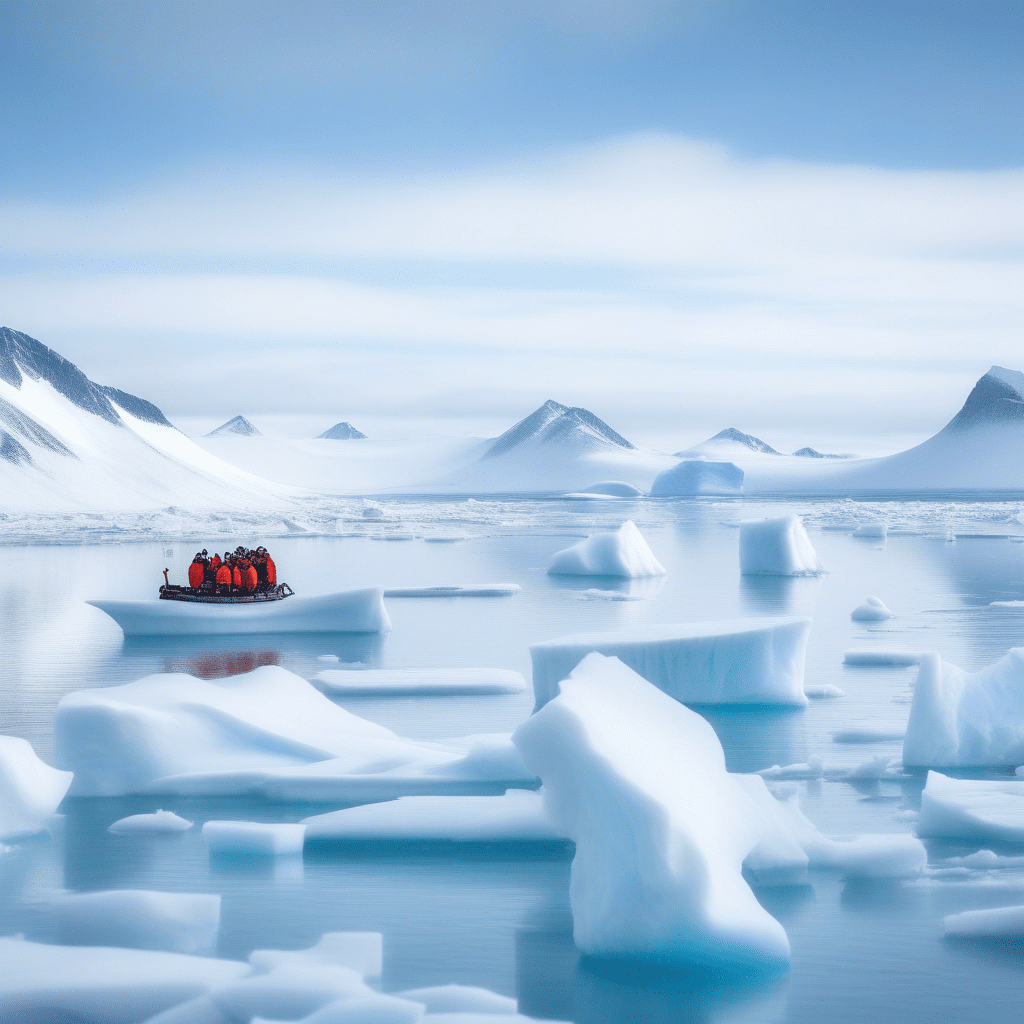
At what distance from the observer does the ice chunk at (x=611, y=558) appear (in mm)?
17969

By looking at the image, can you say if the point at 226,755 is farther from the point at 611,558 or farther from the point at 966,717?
the point at 611,558

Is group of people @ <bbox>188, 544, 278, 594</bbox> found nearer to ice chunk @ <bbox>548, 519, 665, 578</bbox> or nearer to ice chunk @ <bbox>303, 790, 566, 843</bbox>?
ice chunk @ <bbox>548, 519, 665, 578</bbox>

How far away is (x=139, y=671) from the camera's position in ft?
32.2

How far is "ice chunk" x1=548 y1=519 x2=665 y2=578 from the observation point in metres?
18.0

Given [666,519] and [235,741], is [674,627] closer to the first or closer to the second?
[235,741]

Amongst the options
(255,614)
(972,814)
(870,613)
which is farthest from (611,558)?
(972,814)

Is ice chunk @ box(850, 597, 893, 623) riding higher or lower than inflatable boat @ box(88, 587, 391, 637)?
lower

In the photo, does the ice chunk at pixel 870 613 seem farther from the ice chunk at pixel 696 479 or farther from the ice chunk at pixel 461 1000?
the ice chunk at pixel 696 479

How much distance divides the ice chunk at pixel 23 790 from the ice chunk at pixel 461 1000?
217 cm

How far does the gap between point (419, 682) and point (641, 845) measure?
5223mm

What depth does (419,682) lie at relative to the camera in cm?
874

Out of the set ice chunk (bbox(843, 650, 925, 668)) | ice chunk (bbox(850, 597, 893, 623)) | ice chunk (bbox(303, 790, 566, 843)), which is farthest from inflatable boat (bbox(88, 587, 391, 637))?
ice chunk (bbox(303, 790, 566, 843))

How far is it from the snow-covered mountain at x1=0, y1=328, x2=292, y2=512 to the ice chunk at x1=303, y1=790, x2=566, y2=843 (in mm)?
45312

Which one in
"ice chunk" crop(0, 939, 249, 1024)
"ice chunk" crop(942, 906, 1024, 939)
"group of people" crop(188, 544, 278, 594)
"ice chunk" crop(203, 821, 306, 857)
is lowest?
"ice chunk" crop(942, 906, 1024, 939)
